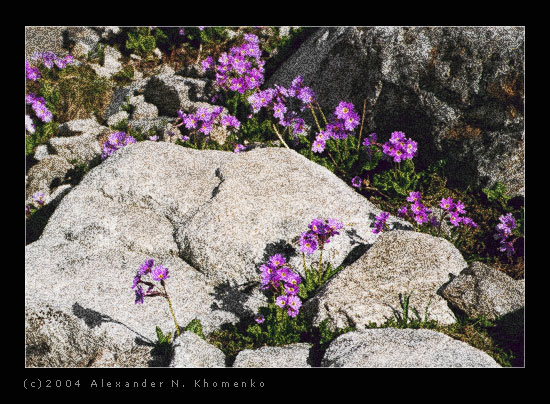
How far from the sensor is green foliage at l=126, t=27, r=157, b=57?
10.7 m

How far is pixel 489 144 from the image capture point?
6.68 metres

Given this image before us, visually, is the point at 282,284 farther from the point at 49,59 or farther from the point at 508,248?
the point at 49,59

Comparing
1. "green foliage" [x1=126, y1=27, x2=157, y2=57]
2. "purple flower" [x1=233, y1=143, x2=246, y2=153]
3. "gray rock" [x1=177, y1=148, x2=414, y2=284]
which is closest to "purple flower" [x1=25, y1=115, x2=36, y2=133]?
"green foliage" [x1=126, y1=27, x2=157, y2=57]

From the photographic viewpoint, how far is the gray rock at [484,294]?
16.9 ft

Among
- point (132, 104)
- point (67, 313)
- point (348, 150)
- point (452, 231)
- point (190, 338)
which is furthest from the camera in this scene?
point (132, 104)

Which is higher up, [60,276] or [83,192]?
[83,192]

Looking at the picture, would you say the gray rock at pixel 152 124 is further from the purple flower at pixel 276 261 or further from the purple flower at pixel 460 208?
the purple flower at pixel 460 208

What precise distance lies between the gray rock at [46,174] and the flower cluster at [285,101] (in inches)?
131

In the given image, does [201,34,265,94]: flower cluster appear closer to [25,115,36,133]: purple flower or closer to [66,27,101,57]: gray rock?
[25,115,36,133]: purple flower

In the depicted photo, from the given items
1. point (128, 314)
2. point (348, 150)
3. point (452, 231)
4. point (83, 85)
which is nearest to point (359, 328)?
point (452, 231)

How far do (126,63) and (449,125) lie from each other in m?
7.18

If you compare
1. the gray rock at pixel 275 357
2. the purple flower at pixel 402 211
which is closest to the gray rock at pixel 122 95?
the purple flower at pixel 402 211

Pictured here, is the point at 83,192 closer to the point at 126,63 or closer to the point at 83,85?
the point at 83,85
